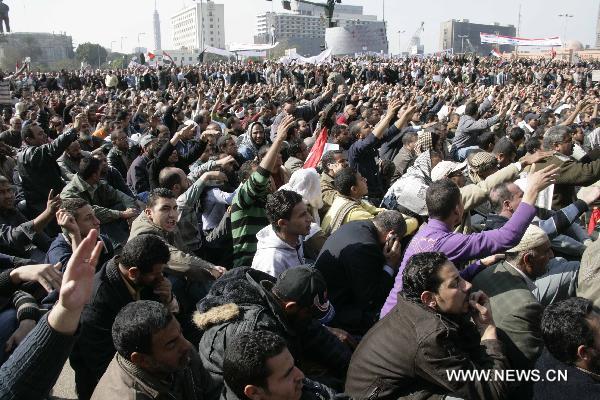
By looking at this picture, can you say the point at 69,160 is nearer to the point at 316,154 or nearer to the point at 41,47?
the point at 316,154

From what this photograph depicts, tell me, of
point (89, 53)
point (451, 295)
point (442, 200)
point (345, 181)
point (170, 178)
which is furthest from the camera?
point (89, 53)

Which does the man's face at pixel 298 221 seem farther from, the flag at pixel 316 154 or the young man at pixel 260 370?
the flag at pixel 316 154

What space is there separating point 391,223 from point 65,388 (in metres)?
2.80

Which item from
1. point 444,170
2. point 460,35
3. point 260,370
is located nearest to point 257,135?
point 444,170

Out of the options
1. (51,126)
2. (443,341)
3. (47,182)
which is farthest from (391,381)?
(51,126)

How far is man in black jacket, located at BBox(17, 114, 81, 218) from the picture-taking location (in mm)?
6189

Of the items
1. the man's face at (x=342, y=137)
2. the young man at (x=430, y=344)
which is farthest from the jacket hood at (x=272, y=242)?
the man's face at (x=342, y=137)

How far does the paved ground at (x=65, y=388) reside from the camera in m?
4.12

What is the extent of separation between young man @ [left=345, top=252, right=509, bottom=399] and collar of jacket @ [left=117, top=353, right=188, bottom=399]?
3.08 ft

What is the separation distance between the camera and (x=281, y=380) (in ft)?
7.49

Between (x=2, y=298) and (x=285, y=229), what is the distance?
73.1 inches

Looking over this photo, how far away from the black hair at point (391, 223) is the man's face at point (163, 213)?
159 cm

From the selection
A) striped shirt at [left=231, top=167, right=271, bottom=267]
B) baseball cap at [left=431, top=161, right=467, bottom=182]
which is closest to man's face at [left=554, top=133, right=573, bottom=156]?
baseball cap at [left=431, top=161, right=467, bottom=182]

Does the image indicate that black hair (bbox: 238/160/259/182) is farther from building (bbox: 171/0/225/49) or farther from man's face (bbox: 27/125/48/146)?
building (bbox: 171/0/225/49)
